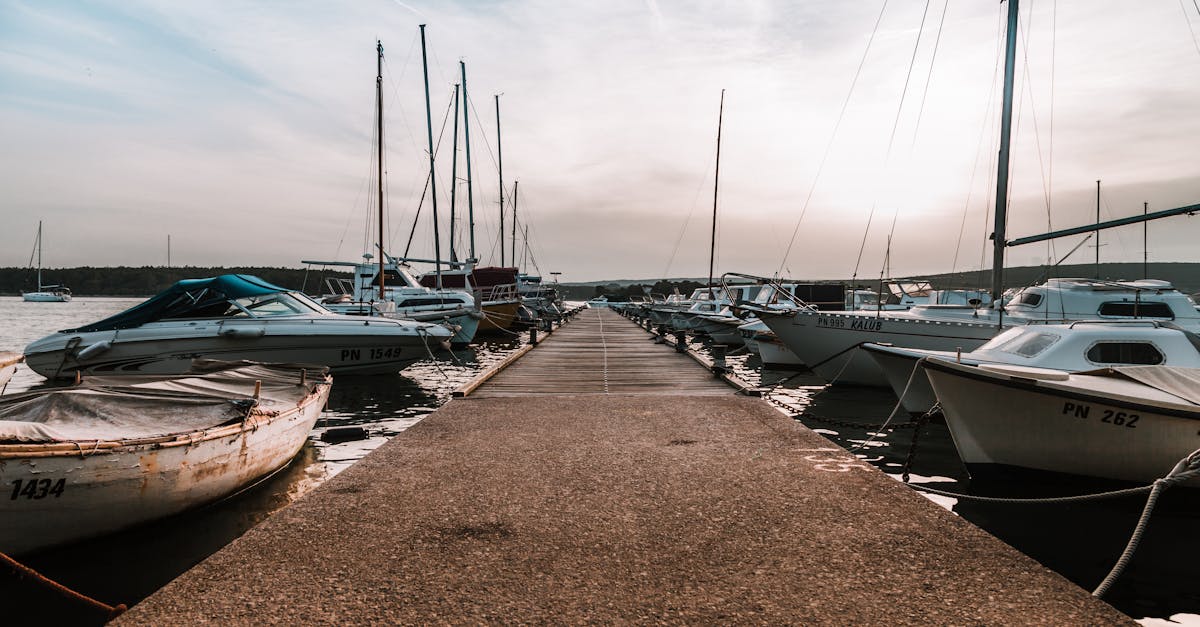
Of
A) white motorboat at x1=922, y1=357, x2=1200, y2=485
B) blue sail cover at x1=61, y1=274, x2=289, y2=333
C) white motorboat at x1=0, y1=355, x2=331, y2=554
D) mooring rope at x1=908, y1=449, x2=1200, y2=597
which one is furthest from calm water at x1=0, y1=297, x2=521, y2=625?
white motorboat at x1=922, y1=357, x2=1200, y2=485

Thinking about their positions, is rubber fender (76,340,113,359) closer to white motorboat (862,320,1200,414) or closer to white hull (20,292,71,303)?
white motorboat (862,320,1200,414)

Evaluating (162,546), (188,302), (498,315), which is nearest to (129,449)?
(162,546)

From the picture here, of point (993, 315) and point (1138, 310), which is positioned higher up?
point (1138, 310)

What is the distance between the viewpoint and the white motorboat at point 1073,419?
263 inches

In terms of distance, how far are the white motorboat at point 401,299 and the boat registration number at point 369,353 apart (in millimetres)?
6472

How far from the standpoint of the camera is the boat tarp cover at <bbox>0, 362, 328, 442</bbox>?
17.8 ft

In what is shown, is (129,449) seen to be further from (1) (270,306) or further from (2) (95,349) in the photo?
(1) (270,306)

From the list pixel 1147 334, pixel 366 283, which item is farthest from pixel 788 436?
pixel 366 283

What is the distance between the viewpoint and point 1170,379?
733 cm

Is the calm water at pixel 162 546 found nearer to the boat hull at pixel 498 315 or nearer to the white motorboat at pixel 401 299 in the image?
the white motorboat at pixel 401 299

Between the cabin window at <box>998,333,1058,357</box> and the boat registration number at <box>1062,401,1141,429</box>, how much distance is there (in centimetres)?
318

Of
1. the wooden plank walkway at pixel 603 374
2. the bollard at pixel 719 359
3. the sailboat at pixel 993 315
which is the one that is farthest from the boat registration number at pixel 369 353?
the sailboat at pixel 993 315

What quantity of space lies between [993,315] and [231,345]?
17.6 m

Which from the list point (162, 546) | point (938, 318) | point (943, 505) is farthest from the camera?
point (938, 318)
